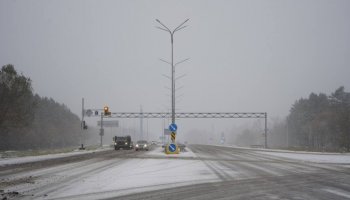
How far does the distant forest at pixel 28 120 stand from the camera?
64625 mm

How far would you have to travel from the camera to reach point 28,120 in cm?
6825

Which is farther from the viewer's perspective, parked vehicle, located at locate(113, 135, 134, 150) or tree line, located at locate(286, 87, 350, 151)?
tree line, located at locate(286, 87, 350, 151)

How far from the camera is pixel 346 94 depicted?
120 m

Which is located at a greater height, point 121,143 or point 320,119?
point 320,119

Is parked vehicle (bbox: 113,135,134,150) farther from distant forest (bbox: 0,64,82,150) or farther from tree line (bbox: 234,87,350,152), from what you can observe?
tree line (bbox: 234,87,350,152)

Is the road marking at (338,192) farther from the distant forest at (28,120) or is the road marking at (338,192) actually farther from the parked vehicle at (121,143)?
the distant forest at (28,120)

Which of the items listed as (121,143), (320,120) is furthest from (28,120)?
(320,120)

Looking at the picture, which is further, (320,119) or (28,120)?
(320,119)

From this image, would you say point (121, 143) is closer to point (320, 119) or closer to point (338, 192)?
point (338, 192)

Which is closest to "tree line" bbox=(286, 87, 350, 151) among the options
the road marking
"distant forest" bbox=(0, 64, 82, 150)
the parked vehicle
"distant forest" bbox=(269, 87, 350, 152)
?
"distant forest" bbox=(269, 87, 350, 152)

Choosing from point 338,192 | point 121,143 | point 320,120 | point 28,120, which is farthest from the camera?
point 320,120

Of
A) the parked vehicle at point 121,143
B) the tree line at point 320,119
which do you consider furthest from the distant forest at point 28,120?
the tree line at point 320,119

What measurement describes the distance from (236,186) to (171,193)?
8.41 feet

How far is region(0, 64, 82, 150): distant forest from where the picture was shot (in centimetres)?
6462
